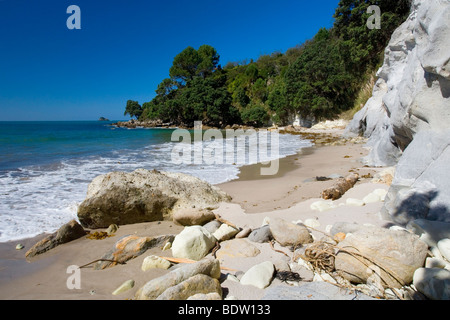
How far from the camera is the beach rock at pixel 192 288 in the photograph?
2.15 metres

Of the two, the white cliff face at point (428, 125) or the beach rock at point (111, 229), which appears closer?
the white cliff face at point (428, 125)

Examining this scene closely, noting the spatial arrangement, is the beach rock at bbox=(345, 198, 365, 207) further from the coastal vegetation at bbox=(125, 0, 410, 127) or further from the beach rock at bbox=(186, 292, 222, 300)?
the coastal vegetation at bbox=(125, 0, 410, 127)

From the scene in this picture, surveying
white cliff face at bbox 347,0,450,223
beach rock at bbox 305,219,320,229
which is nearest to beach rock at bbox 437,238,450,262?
white cliff face at bbox 347,0,450,223

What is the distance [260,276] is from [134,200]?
→ 10.4 ft

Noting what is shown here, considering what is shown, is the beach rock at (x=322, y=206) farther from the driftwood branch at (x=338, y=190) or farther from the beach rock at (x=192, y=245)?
the beach rock at (x=192, y=245)

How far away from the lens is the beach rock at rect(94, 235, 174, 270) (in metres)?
3.20

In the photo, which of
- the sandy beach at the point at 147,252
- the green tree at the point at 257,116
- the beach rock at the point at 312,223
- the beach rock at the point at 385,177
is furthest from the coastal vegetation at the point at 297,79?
the beach rock at the point at 312,223

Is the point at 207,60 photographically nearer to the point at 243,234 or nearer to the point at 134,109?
the point at 134,109

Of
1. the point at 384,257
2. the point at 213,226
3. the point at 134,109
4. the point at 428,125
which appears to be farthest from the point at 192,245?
the point at 134,109

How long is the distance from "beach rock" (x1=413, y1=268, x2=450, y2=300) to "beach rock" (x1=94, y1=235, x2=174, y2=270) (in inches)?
114

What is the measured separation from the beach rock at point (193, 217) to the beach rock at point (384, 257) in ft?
7.56

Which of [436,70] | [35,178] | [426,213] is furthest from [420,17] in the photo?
[35,178]

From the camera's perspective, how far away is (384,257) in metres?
2.38
